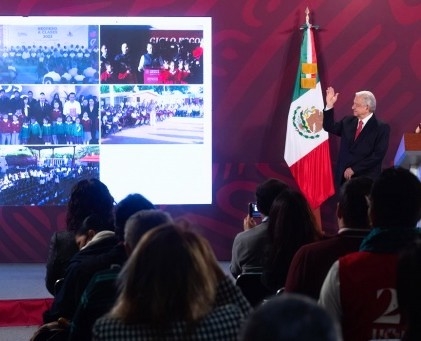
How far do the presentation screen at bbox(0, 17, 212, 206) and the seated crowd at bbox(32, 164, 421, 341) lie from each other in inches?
156

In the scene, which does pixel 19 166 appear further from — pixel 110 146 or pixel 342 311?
pixel 342 311

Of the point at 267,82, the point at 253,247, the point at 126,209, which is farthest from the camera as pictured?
the point at 267,82

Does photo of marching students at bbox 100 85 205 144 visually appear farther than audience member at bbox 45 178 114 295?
Yes

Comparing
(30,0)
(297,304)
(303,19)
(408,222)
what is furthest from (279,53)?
(297,304)

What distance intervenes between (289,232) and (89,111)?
494 cm

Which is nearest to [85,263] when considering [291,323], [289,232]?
[289,232]

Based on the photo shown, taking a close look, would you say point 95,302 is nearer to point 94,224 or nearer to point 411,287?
point 94,224

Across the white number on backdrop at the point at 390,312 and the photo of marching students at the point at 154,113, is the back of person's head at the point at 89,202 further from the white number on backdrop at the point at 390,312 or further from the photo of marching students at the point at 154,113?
the photo of marching students at the point at 154,113

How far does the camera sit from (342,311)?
250 cm

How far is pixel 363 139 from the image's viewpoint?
7.41 m

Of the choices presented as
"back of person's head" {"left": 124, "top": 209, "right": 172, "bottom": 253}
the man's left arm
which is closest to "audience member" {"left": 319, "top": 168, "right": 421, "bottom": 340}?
"back of person's head" {"left": 124, "top": 209, "right": 172, "bottom": 253}

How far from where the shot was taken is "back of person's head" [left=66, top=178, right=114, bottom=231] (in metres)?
3.80

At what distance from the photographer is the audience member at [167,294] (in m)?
1.85

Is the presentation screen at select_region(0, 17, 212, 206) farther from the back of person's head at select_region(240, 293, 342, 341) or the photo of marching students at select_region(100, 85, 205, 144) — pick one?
the back of person's head at select_region(240, 293, 342, 341)
